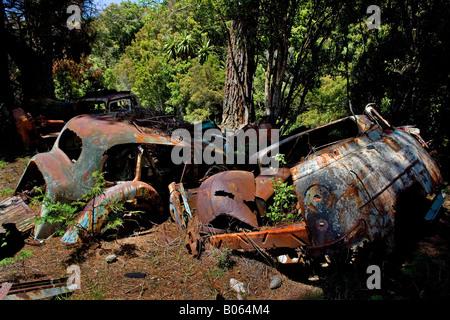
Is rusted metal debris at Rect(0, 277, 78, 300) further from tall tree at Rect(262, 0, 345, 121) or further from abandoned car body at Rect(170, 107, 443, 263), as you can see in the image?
tall tree at Rect(262, 0, 345, 121)

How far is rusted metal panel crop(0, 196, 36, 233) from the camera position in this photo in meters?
3.37

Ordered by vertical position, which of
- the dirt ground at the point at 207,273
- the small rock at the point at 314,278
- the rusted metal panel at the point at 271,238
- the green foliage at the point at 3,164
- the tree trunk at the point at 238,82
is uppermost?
the tree trunk at the point at 238,82

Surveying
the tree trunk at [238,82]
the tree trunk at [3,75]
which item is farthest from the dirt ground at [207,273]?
the tree trunk at [3,75]

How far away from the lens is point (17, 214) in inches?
141

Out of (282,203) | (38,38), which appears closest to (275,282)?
(282,203)

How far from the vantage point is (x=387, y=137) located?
3441 millimetres

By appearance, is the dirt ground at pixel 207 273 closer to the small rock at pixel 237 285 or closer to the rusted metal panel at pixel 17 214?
the small rock at pixel 237 285

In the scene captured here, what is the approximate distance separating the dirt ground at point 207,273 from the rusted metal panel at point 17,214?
0.81 feet

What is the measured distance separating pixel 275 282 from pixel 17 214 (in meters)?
3.34

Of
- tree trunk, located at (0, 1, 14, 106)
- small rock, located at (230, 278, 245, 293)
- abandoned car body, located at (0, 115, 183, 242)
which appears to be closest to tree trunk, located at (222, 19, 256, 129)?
abandoned car body, located at (0, 115, 183, 242)

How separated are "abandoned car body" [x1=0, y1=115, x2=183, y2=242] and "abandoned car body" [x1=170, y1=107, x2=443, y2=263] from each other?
0.60 m

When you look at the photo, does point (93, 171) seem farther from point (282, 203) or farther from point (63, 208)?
point (282, 203)

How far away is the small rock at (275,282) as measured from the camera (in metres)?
2.83
